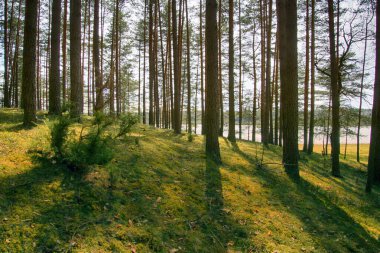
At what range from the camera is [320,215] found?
5.38m

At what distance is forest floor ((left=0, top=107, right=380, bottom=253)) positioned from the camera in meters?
2.96

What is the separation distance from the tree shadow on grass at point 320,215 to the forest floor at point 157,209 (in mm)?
28

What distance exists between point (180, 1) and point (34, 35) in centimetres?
1153

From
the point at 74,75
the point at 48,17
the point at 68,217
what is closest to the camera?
the point at 68,217

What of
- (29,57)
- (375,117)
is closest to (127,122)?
(29,57)

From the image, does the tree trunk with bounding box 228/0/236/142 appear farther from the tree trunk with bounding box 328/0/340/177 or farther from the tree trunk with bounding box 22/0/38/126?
the tree trunk with bounding box 22/0/38/126

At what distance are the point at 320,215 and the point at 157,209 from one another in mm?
3570

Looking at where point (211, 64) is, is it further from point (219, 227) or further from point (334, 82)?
point (334, 82)

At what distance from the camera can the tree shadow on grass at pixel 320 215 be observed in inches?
173

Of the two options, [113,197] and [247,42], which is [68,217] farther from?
[247,42]

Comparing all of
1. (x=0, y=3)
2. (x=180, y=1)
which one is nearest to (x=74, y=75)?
(x=180, y=1)

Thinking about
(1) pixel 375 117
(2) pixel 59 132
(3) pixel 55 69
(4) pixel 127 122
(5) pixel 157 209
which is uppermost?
(3) pixel 55 69

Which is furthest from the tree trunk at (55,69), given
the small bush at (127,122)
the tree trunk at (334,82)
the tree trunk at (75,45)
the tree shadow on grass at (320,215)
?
the tree trunk at (334,82)

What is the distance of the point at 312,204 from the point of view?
19.2ft
